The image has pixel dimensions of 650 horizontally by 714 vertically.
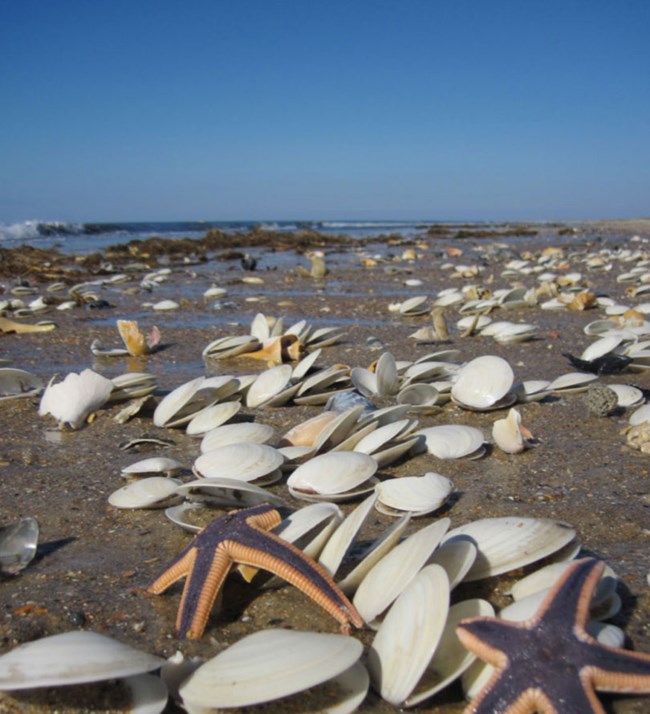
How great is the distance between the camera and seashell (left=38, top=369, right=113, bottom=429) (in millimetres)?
3914

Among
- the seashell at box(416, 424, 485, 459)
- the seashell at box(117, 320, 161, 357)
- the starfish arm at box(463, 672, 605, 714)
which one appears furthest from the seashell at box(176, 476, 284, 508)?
the seashell at box(117, 320, 161, 357)

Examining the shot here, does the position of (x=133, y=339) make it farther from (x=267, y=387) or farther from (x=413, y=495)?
(x=413, y=495)

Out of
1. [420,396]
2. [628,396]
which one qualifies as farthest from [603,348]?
[420,396]

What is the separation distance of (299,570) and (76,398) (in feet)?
8.34

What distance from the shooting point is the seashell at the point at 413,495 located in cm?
255

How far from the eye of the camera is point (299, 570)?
5.93 feet

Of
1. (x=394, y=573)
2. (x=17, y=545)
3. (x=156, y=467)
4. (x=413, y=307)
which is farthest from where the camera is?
(x=413, y=307)

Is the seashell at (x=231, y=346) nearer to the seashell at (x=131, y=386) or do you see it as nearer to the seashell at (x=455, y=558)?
the seashell at (x=131, y=386)

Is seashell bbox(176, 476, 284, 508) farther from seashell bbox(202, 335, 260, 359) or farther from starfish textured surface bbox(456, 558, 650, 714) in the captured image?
seashell bbox(202, 335, 260, 359)

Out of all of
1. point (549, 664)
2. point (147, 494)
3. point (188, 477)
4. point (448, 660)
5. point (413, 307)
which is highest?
point (549, 664)

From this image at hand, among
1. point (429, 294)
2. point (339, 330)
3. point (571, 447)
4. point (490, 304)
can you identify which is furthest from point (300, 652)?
point (429, 294)

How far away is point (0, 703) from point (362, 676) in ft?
2.71

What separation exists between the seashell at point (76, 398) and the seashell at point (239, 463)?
146cm

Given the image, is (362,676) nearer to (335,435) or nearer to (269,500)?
(269,500)
